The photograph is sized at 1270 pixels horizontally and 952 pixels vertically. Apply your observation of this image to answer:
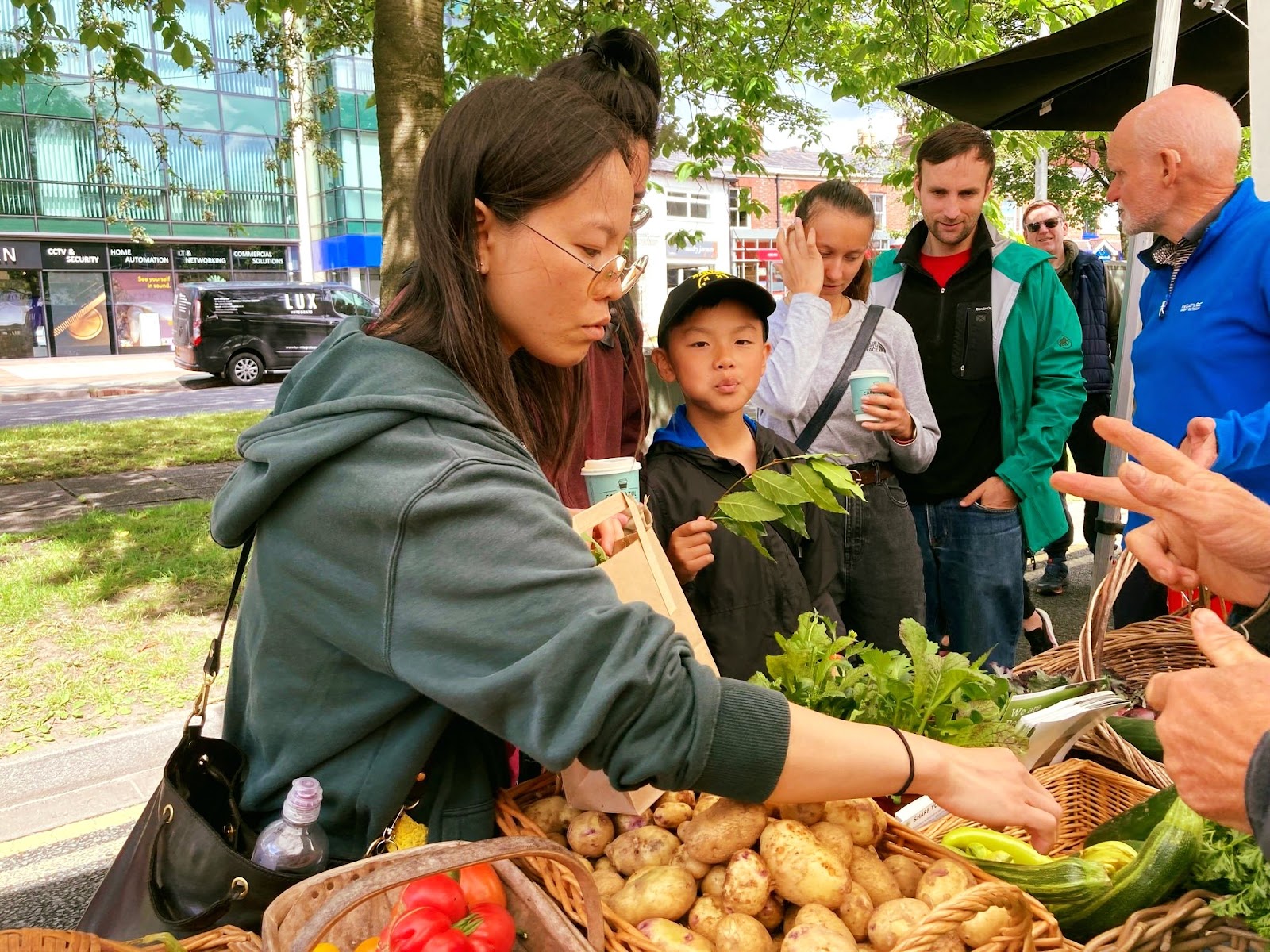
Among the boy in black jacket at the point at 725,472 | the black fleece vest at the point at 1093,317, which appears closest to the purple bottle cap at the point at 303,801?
the boy in black jacket at the point at 725,472

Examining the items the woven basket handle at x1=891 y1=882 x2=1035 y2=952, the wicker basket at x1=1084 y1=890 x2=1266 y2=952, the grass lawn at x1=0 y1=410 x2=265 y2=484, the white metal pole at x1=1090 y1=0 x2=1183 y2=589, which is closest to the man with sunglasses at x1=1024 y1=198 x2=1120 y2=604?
the white metal pole at x1=1090 y1=0 x2=1183 y2=589

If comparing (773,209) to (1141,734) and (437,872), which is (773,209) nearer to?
(1141,734)

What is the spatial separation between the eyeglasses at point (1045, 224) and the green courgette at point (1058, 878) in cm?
540

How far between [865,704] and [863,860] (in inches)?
11.4

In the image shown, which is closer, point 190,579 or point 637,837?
point 637,837

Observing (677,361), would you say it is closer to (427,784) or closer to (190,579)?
(427,784)

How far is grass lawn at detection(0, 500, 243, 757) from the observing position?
14.3ft

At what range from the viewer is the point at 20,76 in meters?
5.70

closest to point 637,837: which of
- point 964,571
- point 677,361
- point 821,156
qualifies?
point 677,361

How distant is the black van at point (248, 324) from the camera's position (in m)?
19.3

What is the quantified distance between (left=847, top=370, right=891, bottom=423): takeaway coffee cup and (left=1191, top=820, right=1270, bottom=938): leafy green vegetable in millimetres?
1745

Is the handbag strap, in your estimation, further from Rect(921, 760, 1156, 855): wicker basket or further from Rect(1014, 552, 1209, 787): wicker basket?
Rect(921, 760, 1156, 855): wicker basket

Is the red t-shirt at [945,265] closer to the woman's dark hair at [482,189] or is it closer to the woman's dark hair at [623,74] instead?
the woman's dark hair at [623,74]

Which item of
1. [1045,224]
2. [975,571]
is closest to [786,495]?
A: [975,571]
